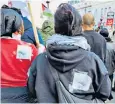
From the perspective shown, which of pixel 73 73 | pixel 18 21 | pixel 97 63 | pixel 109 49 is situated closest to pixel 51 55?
pixel 73 73

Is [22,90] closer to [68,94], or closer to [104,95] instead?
[68,94]

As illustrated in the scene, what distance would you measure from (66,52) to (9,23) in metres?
0.58

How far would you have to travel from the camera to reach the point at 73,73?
188 centimetres

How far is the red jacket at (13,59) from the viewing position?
212 cm

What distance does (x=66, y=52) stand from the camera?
1872mm

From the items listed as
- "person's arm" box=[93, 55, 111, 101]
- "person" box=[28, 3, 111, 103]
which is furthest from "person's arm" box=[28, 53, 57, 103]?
"person's arm" box=[93, 55, 111, 101]

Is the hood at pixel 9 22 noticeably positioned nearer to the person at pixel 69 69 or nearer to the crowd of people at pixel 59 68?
the crowd of people at pixel 59 68

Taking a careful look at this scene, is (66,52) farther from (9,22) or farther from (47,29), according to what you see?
(47,29)

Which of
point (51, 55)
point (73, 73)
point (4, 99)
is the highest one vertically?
point (51, 55)

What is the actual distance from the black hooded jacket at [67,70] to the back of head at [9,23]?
0.38 meters

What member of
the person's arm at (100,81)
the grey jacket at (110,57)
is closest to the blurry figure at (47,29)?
the grey jacket at (110,57)

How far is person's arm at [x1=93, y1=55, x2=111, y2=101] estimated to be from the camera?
1905mm

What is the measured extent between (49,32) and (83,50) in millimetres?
2097

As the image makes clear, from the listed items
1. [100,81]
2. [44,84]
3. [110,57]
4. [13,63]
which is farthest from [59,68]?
[110,57]
